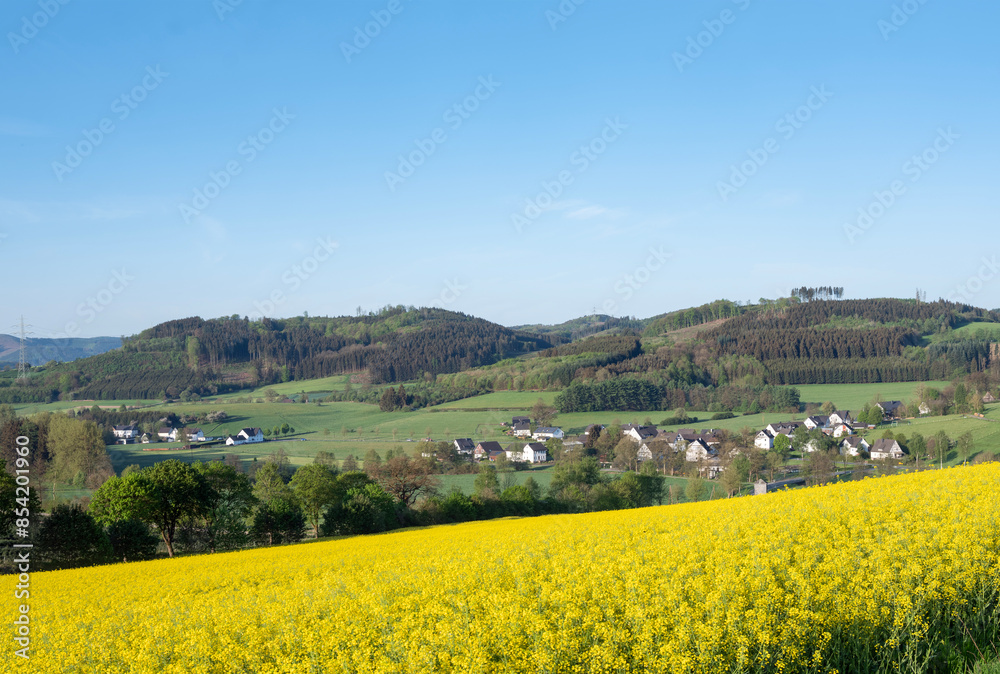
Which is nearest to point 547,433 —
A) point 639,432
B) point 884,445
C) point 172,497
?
point 639,432

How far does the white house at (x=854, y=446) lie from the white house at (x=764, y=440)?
35.0 feet

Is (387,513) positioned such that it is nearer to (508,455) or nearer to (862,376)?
(508,455)

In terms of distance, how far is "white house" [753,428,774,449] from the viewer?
9575cm

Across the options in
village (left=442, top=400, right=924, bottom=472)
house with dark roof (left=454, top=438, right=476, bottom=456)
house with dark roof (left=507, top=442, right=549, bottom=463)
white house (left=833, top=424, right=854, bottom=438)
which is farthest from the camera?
house with dark roof (left=507, top=442, right=549, bottom=463)

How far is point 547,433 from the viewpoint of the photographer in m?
114

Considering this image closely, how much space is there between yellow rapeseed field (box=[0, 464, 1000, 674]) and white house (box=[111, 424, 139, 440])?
438 feet

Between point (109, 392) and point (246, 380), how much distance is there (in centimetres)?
3834

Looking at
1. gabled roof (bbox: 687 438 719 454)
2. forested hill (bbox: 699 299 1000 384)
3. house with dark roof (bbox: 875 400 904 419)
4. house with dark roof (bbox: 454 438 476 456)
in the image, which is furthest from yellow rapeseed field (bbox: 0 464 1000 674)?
forested hill (bbox: 699 299 1000 384)

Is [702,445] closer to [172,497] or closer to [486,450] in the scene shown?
[486,450]

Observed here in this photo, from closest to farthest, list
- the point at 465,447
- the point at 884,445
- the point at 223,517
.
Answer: the point at 223,517, the point at 884,445, the point at 465,447

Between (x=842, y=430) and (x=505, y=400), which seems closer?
(x=842, y=430)

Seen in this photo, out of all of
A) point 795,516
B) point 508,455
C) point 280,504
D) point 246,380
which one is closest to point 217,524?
point 280,504

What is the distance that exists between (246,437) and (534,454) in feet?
204

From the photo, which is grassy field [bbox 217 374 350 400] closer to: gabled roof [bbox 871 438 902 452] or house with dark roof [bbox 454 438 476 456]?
house with dark roof [bbox 454 438 476 456]
